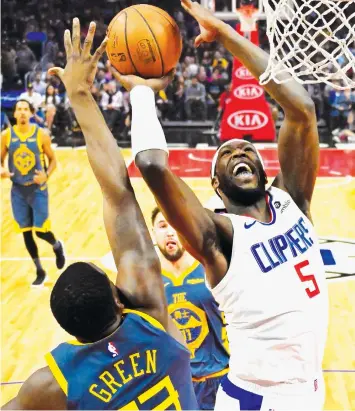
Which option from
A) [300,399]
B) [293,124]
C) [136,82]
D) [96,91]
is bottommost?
[96,91]

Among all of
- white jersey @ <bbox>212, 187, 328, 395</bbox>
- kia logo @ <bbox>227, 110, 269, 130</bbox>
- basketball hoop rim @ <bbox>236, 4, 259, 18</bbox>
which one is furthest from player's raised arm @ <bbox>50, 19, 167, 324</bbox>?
kia logo @ <bbox>227, 110, 269, 130</bbox>

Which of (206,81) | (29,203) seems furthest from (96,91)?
(29,203)

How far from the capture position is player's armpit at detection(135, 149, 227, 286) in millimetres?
2301

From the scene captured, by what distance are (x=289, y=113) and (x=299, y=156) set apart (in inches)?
6.8

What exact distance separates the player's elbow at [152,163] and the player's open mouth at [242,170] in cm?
54

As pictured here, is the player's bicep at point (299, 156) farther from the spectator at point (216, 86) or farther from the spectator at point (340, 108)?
the spectator at point (216, 86)

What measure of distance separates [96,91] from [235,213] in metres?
12.9

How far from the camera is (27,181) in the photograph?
690 centimetres

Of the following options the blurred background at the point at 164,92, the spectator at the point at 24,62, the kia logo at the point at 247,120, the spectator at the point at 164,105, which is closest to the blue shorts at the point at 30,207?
the blurred background at the point at 164,92

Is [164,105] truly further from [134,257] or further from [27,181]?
[134,257]

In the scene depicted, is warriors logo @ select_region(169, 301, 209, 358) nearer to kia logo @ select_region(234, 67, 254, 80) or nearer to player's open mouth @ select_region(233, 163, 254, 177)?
player's open mouth @ select_region(233, 163, 254, 177)

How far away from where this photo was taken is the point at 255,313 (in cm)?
259

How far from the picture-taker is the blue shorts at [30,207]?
693 centimetres

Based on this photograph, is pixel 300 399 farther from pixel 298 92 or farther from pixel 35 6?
pixel 35 6
